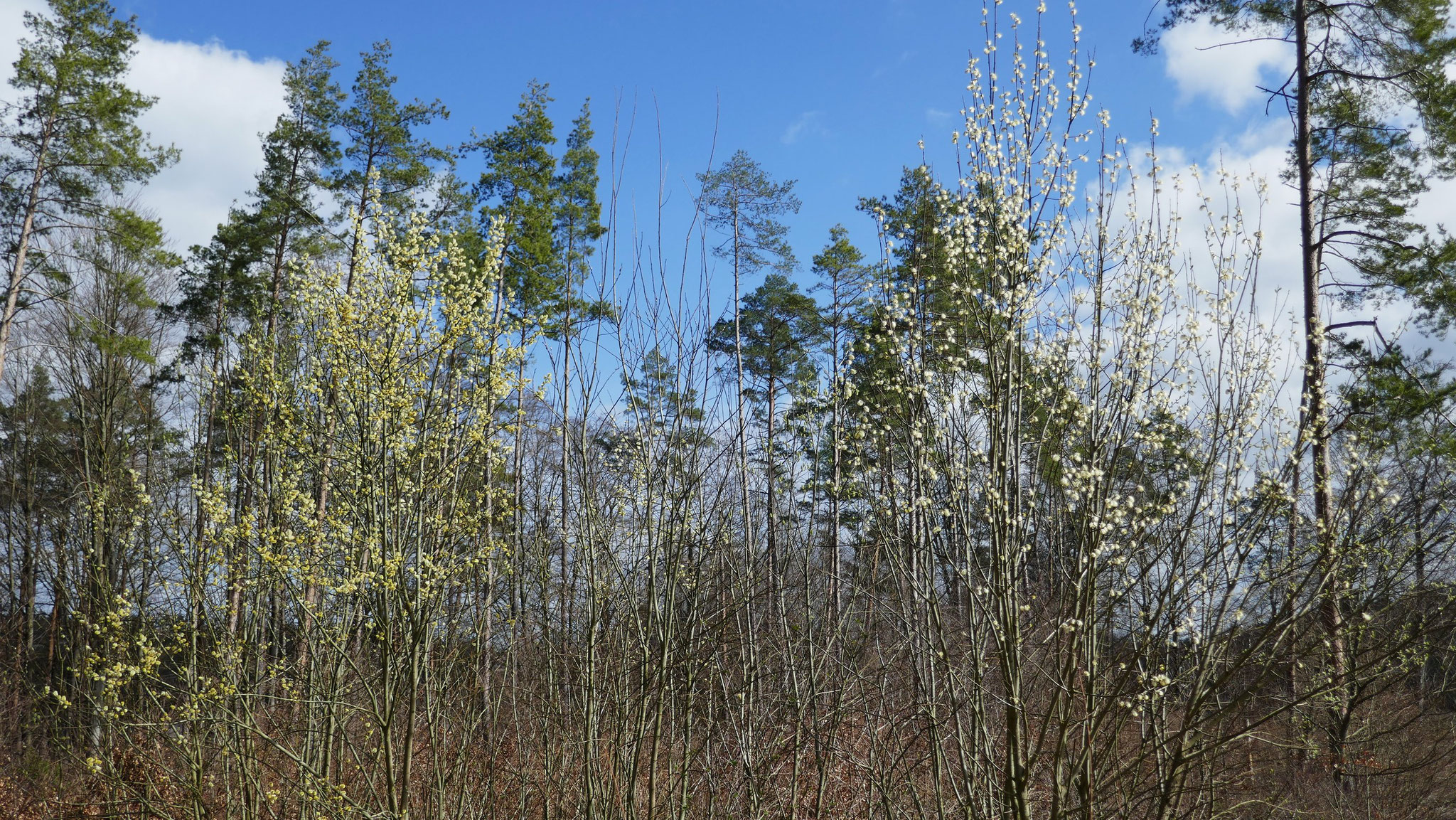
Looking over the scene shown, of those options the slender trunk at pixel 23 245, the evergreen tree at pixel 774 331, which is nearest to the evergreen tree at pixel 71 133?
the slender trunk at pixel 23 245

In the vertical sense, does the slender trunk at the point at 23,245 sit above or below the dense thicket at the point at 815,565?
above

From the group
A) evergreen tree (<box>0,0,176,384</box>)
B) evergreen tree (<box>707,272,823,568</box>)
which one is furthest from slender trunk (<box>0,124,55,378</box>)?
evergreen tree (<box>707,272,823,568</box>)

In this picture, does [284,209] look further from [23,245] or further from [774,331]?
[774,331]

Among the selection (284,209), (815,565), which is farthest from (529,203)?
(815,565)

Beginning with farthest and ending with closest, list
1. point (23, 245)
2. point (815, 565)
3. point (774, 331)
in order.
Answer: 1. point (774, 331)
2. point (23, 245)
3. point (815, 565)

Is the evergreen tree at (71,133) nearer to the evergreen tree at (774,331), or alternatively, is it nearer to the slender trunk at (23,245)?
the slender trunk at (23,245)

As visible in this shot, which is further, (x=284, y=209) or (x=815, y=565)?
(x=284, y=209)

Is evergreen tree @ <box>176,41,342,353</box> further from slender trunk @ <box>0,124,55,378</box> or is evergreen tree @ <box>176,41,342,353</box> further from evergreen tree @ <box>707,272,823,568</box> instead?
evergreen tree @ <box>707,272,823,568</box>

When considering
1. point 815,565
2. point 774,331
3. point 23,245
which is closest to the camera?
point 815,565

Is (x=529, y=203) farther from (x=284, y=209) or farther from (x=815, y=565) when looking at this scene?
(x=815, y=565)

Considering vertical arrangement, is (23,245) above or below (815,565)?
above

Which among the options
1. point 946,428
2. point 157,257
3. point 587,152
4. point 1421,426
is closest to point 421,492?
point 946,428

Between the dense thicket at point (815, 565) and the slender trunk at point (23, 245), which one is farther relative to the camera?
the slender trunk at point (23, 245)

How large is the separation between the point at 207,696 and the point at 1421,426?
11752 millimetres
